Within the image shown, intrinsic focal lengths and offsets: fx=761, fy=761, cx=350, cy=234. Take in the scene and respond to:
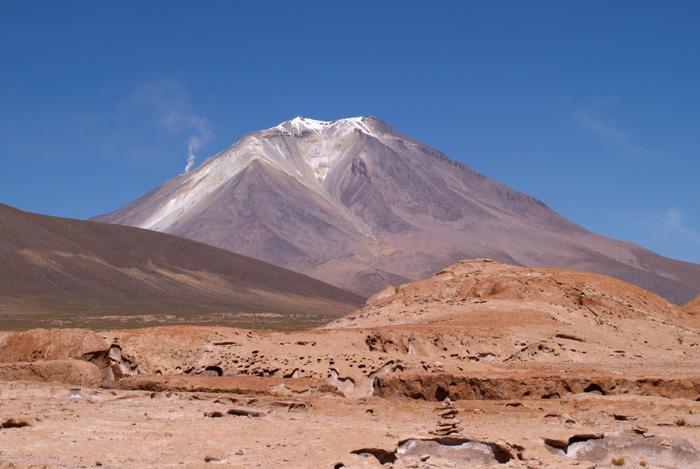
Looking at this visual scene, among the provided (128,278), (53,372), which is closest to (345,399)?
(53,372)

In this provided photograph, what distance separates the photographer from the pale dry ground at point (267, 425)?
29.8 feet

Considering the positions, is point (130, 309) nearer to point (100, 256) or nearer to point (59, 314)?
point (59, 314)

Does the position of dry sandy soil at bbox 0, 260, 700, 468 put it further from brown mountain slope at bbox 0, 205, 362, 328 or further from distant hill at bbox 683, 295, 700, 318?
brown mountain slope at bbox 0, 205, 362, 328

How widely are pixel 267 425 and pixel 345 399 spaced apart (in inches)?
86.0

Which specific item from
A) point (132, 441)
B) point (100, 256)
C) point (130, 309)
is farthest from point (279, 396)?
point (100, 256)

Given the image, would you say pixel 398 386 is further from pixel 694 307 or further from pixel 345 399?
pixel 694 307

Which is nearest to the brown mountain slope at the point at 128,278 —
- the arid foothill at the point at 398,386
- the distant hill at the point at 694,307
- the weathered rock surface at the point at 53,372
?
the distant hill at the point at 694,307

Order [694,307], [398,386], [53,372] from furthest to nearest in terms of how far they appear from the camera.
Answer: [694,307] → [53,372] → [398,386]

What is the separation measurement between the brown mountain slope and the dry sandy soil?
1976 inches

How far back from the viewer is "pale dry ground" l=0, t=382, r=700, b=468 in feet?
29.8

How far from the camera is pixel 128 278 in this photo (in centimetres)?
10144

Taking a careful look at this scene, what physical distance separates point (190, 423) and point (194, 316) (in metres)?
62.1

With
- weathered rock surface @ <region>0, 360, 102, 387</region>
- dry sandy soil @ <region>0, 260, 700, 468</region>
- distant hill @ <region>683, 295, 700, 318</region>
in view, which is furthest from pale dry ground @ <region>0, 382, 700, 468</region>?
distant hill @ <region>683, 295, 700, 318</region>

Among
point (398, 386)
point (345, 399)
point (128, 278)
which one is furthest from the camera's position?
point (128, 278)
